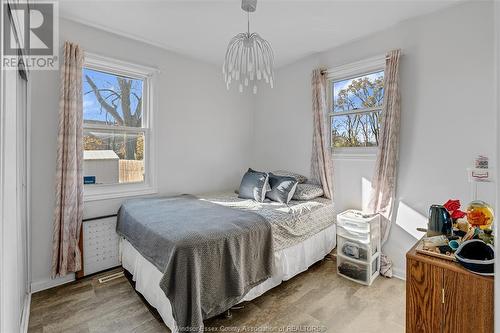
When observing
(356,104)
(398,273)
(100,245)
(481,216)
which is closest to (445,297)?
(481,216)

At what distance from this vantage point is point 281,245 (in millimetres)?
2225

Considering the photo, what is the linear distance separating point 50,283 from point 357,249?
9.95 ft

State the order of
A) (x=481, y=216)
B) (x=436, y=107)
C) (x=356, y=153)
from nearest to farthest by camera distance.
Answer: (x=481, y=216)
(x=436, y=107)
(x=356, y=153)

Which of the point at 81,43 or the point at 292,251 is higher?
the point at 81,43

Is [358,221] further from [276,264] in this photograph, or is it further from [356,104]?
[356,104]

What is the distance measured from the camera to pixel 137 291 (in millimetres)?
2180

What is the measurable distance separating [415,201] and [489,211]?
4.13 feet

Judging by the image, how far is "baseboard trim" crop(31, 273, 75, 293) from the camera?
2.26 meters

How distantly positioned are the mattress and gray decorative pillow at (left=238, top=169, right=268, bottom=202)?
0.26 ft

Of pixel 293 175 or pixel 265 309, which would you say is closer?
pixel 265 309

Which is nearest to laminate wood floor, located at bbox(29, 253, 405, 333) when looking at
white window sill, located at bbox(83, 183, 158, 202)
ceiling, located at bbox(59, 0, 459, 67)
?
white window sill, located at bbox(83, 183, 158, 202)

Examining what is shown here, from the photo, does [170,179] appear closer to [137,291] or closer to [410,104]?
[137,291]

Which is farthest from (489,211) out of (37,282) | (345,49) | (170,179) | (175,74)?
(37,282)

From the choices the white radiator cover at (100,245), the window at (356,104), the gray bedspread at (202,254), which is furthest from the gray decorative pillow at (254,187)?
the white radiator cover at (100,245)
